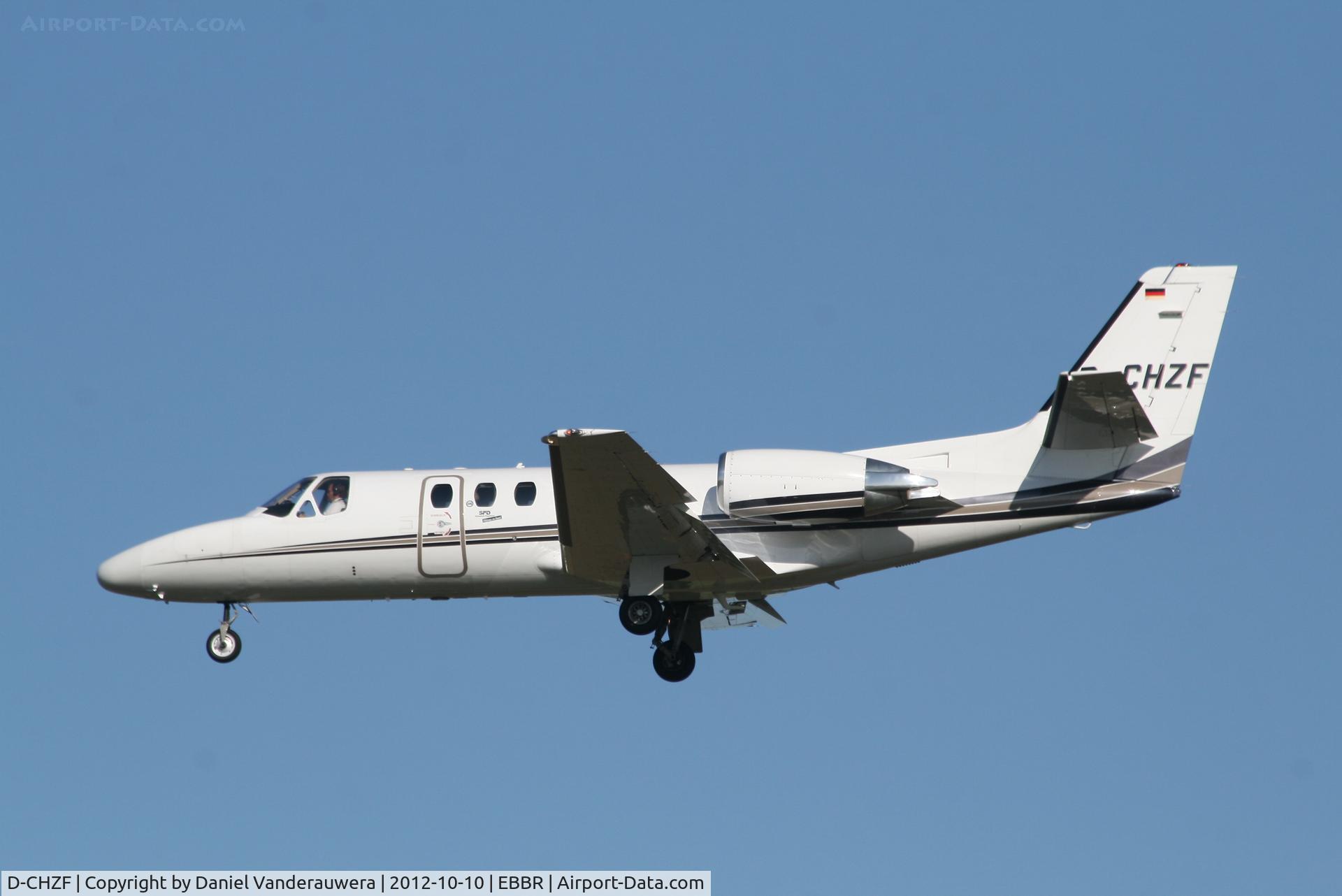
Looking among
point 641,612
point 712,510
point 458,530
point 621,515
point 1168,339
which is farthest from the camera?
point 458,530

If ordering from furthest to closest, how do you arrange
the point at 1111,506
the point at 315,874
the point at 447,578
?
1. the point at 447,578
2. the point at 1111,506
3. the point at 315,874

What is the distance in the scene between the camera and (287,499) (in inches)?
907

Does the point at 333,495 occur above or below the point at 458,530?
above

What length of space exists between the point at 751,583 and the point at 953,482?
2.96 m

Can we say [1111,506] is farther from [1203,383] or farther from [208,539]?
[208,539]

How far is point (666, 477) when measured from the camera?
19656mm

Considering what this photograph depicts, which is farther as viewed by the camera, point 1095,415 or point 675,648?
point 675,648

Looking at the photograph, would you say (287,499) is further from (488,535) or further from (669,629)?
(669,629)

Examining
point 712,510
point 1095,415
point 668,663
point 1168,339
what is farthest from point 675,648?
point 1168,339

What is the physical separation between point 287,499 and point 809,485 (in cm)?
774

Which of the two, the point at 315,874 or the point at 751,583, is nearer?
the point at 315,874

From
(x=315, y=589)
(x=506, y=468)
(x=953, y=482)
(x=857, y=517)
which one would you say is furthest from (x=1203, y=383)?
(x=315, y=589)

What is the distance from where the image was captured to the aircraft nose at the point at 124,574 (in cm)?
2336

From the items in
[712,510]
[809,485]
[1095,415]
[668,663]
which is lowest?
[668,663]
